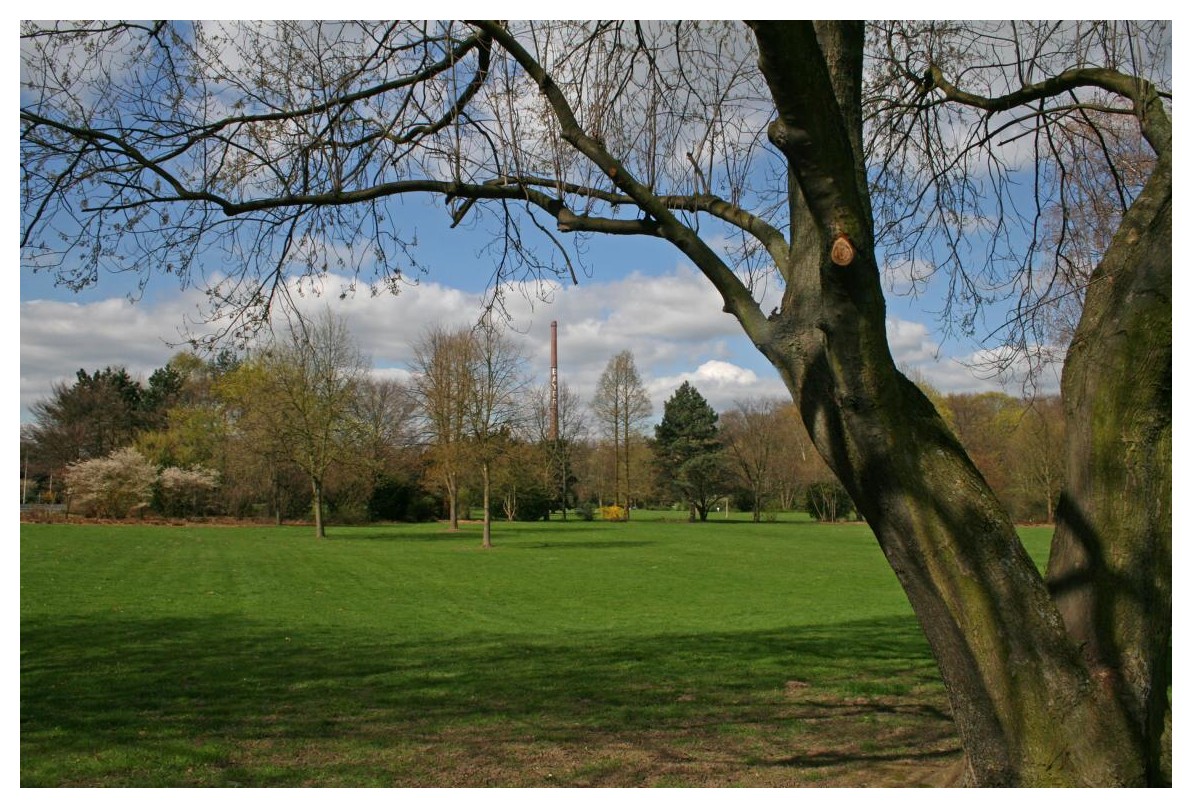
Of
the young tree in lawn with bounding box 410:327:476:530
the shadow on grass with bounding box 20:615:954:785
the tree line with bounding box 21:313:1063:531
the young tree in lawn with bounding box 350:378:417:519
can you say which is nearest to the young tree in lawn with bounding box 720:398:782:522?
the tree line with bounding box 21:313:1063:531

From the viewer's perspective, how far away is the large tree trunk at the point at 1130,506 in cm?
332

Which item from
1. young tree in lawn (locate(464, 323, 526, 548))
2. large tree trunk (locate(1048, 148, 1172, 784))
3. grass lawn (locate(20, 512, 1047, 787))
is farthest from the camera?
young tree in lawn (locate(464, 323, 526, 548))

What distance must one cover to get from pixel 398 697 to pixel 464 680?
98 centimetres

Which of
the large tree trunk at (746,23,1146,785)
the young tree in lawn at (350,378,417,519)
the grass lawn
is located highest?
the young tree in lawn at (350,378,417,519)

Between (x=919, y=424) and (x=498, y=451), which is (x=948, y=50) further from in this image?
(x=498, y=451)

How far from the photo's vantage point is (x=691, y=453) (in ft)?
202

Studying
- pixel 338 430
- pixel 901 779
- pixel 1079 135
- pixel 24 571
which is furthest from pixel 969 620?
pixel 338 430

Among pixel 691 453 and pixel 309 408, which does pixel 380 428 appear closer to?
pixel 309 408

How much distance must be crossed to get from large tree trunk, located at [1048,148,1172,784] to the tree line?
14469 millimetres

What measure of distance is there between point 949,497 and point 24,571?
20.4 metres

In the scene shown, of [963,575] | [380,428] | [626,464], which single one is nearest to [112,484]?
[380,428]

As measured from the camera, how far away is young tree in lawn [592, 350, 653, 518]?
60.3m

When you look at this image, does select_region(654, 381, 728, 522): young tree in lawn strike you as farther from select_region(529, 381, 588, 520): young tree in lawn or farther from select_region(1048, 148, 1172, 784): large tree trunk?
select_region(1048, 148, 1172, 784): large tree trunk

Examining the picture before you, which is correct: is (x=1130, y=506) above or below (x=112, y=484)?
below
